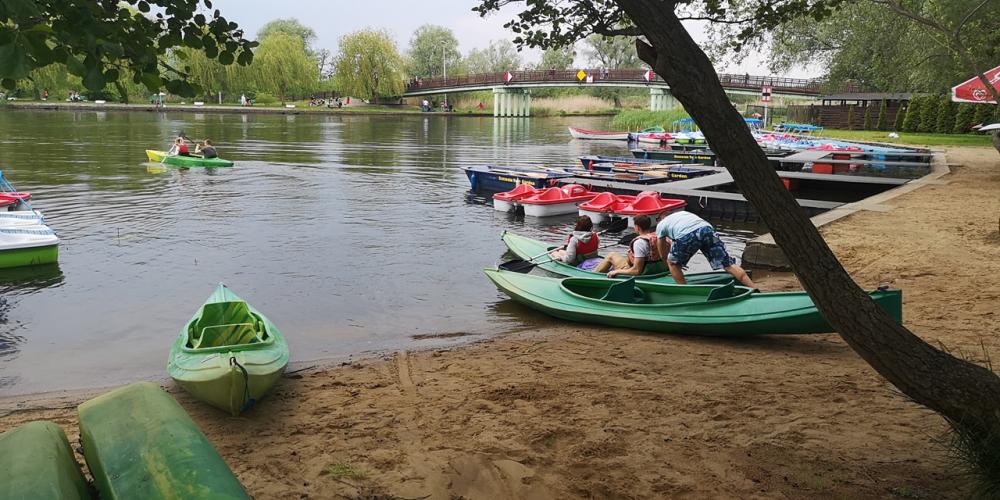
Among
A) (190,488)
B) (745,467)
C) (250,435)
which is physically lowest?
(250,435)

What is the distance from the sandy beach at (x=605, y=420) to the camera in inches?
180

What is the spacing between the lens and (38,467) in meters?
3.65

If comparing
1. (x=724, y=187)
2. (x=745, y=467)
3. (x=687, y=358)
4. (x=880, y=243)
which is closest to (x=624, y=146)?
(x=724, y=187)

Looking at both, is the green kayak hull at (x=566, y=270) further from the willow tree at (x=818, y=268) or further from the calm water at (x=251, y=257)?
the willow tree at (x=818, y=268)

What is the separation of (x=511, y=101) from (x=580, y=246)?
244 feet

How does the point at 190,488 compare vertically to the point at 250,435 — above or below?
above

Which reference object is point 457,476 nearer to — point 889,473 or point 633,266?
point 889,473

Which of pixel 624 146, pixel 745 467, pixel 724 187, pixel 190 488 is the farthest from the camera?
pixel 624 146

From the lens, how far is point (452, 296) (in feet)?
38.6

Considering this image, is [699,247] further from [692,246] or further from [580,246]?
[580,246]

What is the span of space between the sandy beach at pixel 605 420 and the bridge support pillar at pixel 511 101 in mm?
75201

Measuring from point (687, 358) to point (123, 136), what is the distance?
136 feet

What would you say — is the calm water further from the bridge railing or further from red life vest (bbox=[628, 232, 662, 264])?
the bridge railing

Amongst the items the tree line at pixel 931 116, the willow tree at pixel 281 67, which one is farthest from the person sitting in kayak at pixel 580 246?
the willow tree at pixel 281 67
